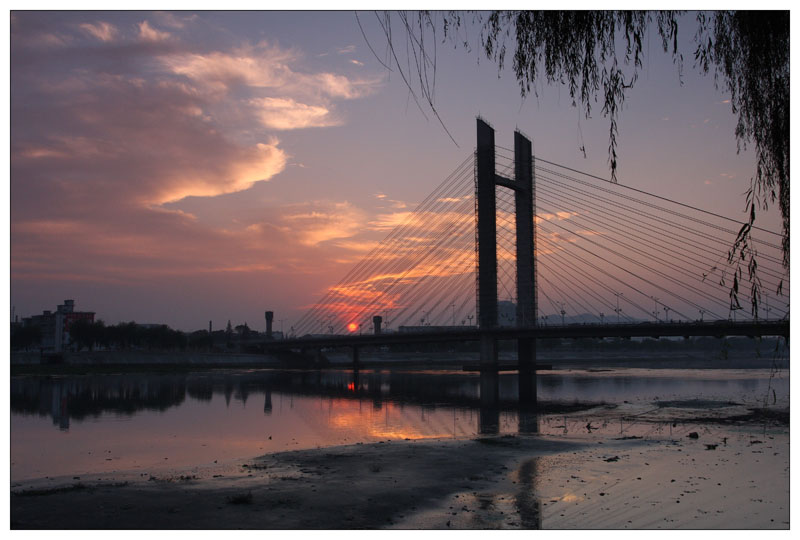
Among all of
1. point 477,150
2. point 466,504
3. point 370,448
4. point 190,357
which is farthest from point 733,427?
point 190,357

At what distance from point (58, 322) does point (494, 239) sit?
82.5 meters

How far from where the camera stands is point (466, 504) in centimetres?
1220

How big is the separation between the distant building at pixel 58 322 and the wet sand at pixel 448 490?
352 feet

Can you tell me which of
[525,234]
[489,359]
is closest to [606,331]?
[525,234]

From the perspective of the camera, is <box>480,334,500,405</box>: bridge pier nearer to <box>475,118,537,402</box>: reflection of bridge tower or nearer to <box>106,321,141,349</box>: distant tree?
<box>475,118,537,402</box>: reflection of bridge tower

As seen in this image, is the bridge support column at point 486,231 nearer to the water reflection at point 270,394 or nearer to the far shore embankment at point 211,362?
the far shore embankment at point 211,362

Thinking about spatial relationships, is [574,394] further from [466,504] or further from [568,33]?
[568,33]

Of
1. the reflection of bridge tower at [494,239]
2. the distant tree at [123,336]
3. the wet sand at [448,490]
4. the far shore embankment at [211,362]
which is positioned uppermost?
the reflection of bridge tower at [494,239]

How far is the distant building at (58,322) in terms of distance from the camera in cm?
12744

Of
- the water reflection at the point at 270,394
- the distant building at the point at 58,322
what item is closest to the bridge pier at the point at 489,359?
the water reflection at the point at 270,394

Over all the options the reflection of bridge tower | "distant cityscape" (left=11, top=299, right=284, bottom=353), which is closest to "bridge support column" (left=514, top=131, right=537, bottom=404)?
the reflection of bridge tower

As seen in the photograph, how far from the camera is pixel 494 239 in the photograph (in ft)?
211

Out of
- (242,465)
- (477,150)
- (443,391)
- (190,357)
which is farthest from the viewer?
(190,357)

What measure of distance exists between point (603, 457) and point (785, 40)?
1339cm
